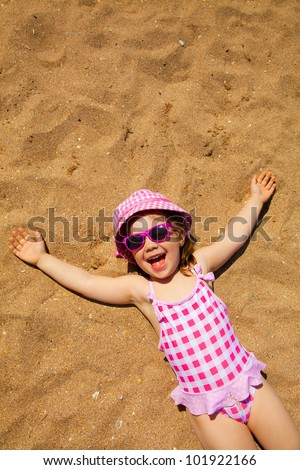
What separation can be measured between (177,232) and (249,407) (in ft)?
4.48

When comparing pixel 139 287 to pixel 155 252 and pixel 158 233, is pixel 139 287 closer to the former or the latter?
pixel 155 252

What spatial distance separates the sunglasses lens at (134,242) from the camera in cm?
313

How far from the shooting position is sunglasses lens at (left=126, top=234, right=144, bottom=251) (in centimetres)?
313

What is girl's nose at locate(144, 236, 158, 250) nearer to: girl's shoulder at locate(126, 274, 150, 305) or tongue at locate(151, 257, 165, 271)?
tongue at locate(151, 257, 165, 271)

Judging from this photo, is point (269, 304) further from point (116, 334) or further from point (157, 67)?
point (157, 67)

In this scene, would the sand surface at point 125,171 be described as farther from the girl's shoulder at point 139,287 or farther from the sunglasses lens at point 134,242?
the sunglasses lens at point 134,242

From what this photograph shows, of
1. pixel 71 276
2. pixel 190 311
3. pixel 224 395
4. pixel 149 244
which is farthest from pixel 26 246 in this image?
pixel 224 395

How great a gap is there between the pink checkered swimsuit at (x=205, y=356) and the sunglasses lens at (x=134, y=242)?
41 cm

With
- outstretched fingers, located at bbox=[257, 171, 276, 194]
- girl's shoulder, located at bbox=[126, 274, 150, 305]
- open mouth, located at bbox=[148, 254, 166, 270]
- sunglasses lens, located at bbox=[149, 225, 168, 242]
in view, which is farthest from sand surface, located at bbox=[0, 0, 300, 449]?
sunglasses lens, located at bbox=[149, 225, 168, 242]

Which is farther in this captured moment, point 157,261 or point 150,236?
point 157,261

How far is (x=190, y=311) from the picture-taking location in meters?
3.15

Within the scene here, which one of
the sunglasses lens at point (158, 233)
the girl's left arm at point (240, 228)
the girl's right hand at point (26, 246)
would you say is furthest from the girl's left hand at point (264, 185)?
the girl's right hand at point (26, 246)

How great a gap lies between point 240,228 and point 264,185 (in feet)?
1.57

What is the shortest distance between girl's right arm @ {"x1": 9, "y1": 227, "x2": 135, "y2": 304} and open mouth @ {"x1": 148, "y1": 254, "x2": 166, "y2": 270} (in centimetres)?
28
